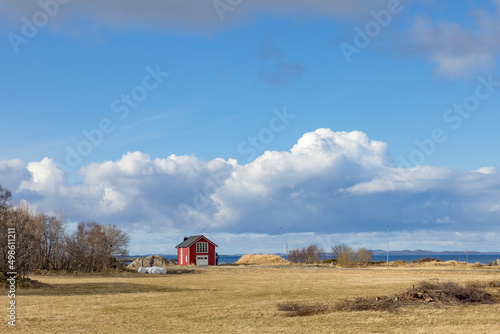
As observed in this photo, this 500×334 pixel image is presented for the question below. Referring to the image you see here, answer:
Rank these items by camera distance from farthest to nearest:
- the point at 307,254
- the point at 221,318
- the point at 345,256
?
the point at 307,254 < the point at 345,256 < the point at 221,318

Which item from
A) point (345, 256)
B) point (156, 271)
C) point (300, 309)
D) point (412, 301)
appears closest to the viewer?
point (300, 309)

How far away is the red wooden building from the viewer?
93375 mm

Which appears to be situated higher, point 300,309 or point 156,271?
point 156,271

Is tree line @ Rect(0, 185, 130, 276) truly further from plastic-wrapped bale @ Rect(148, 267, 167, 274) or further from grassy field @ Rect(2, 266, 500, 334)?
grassy field @ Rect(2, 266, 500, 334)

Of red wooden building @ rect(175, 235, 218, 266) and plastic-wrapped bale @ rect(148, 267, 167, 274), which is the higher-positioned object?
red wooden building @ rect(175, 235, 218, 266)

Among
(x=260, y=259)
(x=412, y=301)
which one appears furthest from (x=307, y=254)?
(x=412, y=301)

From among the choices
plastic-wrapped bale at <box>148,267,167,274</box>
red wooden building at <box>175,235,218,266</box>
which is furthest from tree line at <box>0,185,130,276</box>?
red wooden building at <box>175,235,218,266</box>

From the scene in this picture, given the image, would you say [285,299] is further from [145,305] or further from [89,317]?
[89,317]

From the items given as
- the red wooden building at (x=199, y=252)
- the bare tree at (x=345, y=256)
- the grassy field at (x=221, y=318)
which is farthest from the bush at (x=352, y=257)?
the grassy field at (x=221, y=318)

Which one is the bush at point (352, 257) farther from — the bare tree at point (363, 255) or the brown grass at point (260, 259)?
the brown grass at point (260, 259)

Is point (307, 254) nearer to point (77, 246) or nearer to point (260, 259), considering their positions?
point (260, 259)

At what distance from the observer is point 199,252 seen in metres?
94.0

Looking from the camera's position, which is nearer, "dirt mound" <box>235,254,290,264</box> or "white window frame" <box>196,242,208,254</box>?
"white window frame" <box>196,242,208,254</box>

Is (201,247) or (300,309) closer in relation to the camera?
(300,309)
